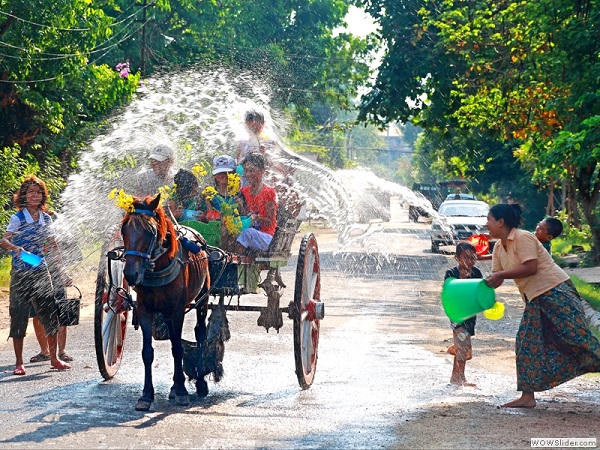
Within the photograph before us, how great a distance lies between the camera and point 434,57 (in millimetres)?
30844

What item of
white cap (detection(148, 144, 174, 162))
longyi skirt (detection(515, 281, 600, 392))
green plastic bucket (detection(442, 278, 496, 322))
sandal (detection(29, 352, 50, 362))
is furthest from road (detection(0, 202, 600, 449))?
white cap (detection(148, 144, 174, 162))

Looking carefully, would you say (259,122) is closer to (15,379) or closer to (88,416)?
(15,379)

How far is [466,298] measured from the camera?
8438 mm

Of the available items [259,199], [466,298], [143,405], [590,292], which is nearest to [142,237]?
[143,405]

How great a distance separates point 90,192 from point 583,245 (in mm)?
19938

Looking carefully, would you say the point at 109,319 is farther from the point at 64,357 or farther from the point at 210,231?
the point at 64,357

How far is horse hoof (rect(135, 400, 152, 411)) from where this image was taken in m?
8.08

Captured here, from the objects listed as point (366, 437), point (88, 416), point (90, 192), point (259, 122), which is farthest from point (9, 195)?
point (366, 437)

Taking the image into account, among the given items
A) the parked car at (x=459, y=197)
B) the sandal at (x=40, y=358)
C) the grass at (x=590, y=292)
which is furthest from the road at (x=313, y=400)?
the parked car at (x=459, y=197)

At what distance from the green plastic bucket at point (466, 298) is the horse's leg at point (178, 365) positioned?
2248 mm

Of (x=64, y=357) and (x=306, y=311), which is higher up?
(x=306, y=311)

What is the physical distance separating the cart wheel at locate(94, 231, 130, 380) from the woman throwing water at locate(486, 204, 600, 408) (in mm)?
3283

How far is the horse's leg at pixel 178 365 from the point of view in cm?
855

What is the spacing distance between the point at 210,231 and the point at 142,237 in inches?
77.1
